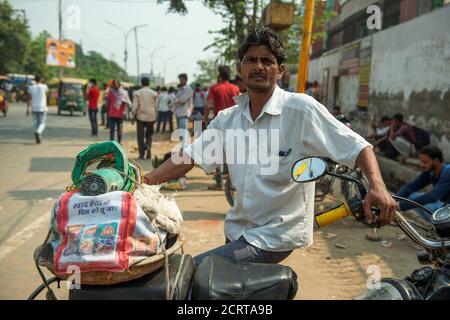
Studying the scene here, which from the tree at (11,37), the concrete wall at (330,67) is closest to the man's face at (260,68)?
the concrete wall at (330,67)

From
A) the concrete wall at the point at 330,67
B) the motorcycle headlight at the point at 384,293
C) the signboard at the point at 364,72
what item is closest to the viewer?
the motorcycle headlight at the point at 384,293

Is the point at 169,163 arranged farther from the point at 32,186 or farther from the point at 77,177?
the point at 32,186

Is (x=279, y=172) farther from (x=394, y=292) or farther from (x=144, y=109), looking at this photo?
(x=144, y=109)

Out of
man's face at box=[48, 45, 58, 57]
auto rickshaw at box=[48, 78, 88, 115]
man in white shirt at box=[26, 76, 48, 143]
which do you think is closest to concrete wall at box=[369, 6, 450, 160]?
man in white shirt at box=[26, 76, 48, 143]

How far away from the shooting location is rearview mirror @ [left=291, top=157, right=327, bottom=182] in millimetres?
1810

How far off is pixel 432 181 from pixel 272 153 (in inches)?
157

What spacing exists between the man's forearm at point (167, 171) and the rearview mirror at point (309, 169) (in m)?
0.72

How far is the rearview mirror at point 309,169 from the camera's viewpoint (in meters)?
1.81

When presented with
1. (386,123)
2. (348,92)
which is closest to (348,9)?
(348,92)

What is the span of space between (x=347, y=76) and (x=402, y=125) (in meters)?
7.20

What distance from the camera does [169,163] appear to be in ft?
7.79

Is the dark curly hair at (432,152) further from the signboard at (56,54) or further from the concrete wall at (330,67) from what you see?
the signboard at (56,54)

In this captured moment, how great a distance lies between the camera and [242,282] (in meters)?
1.58
